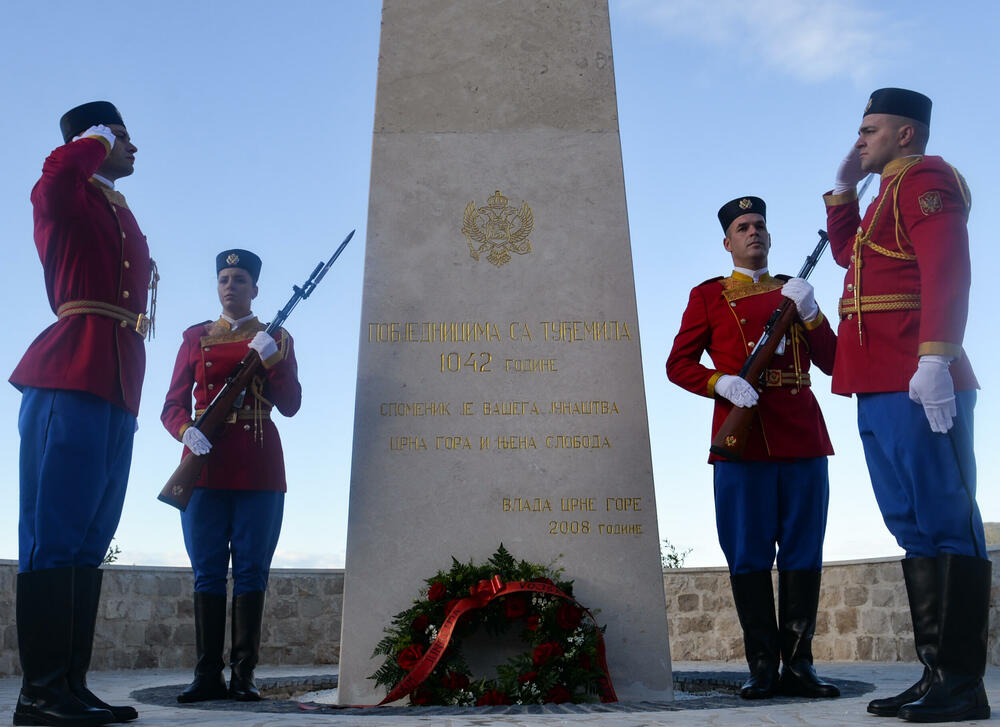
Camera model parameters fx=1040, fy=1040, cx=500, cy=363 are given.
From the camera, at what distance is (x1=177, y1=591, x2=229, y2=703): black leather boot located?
206 inches

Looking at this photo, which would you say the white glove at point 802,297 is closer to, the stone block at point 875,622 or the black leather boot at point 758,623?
the black leather boot at point 758,623

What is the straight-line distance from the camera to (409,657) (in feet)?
15.4

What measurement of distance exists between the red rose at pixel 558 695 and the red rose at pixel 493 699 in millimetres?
189

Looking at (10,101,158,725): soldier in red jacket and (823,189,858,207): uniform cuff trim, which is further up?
(823,189,858,207): uniform cuff trim

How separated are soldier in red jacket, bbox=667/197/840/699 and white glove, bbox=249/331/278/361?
2.13 m

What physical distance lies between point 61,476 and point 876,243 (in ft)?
10.5

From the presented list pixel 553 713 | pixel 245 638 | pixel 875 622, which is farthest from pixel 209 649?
pixel 875 622

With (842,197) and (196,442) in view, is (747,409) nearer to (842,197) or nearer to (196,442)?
(842,197)

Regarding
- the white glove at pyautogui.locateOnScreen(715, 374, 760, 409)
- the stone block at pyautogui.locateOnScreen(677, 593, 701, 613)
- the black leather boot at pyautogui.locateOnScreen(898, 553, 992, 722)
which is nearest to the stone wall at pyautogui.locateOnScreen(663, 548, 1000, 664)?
the stone block at pyautogui.locateOnScreen(677, 593, 701, 613)

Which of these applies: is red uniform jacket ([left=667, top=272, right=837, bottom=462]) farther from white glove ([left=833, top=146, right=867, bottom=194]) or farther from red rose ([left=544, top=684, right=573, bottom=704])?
red rose ([left=544, top=684, right=573, bottom=704])

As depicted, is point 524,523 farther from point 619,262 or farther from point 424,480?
point 619,262

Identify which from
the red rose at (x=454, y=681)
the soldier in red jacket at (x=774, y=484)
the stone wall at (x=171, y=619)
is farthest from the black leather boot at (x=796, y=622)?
the stone wall at (x=171, y=619)

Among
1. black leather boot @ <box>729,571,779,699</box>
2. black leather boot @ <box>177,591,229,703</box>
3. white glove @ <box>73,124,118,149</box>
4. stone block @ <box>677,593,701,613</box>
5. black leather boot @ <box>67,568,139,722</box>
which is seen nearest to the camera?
black leather boot @ <box>67,568,139,722</box>

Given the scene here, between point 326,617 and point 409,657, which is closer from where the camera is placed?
point 409,657
